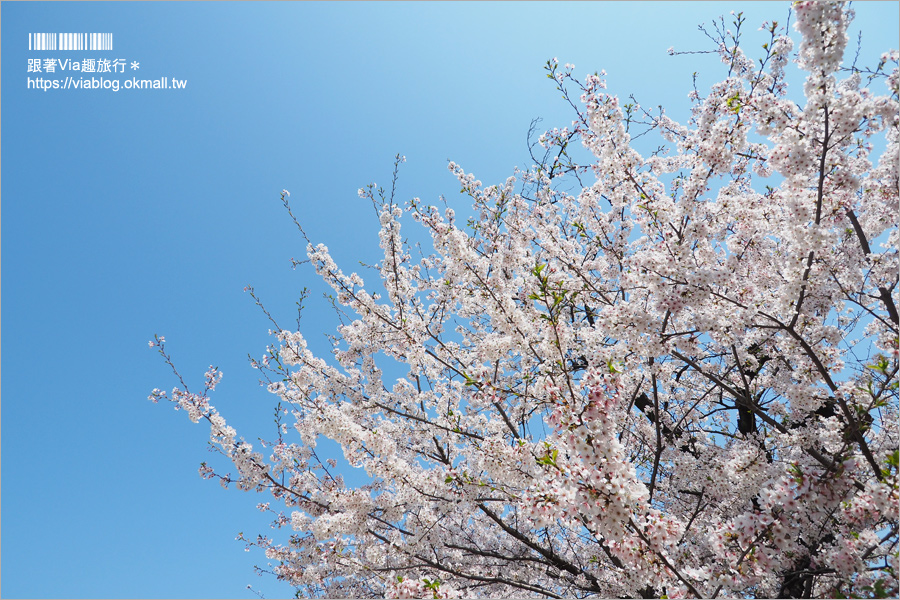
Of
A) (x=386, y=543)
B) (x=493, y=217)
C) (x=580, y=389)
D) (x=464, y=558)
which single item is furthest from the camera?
(x=493, y=217)

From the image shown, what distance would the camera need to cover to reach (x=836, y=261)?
14.9 ft

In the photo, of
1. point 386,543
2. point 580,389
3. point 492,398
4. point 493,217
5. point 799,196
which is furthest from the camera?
point 493,217

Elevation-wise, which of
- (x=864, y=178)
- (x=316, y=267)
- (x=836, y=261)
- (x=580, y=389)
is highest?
(x=316, y=267)

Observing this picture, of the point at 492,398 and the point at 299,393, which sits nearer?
the point at 492,398

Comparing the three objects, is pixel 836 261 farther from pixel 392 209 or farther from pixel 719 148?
pixel 392 209

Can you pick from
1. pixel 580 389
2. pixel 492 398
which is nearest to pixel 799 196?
pixel 580 389

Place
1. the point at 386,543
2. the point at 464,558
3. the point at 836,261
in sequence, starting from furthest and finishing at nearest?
the point at 464,558, the point at 386,543, the point at 836,261

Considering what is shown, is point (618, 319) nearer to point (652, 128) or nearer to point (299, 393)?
point (652, 128)

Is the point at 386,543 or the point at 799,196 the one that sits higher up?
the point at 799,196

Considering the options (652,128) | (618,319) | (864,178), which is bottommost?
(618,319)

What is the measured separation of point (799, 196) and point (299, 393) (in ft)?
18.6

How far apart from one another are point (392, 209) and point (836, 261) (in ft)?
15.8

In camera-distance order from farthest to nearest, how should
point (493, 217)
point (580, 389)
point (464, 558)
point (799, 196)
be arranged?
point (493, 217)
point (464, 558)
point (799, 196)
point (580, 389)

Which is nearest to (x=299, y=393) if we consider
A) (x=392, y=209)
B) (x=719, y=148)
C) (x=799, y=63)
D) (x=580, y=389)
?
(x=392, y=209)
